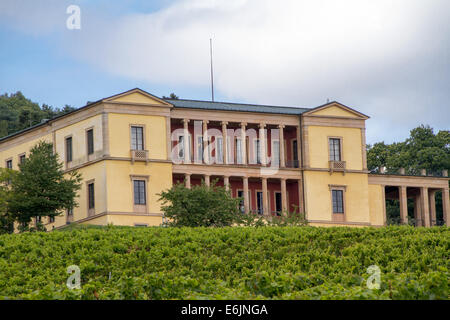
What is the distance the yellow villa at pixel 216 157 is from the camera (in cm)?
7919

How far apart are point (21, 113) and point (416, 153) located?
45.0 meters

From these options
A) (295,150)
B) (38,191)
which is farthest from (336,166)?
(38,191)

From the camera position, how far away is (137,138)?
8025cm

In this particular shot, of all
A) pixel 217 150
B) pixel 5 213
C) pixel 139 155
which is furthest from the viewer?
pixel 217 150

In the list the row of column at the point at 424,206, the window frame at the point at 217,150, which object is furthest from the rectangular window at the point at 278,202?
the row of column at the point at 424,206

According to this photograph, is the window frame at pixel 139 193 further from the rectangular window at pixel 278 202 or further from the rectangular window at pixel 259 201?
the rectangular window at pixel 278 202

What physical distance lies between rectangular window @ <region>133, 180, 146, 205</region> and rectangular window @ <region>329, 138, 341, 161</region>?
17.5 m

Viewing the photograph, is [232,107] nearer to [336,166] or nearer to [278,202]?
[278,202]

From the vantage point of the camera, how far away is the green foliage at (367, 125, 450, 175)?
108 metres

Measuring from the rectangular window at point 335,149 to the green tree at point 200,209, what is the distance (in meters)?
22.9

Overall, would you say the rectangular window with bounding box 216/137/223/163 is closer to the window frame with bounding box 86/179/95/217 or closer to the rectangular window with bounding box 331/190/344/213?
the rectangular window with bounding box 331/190/344/213

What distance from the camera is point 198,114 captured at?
84.1 meters

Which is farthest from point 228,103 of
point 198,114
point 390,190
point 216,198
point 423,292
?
point 423,292
